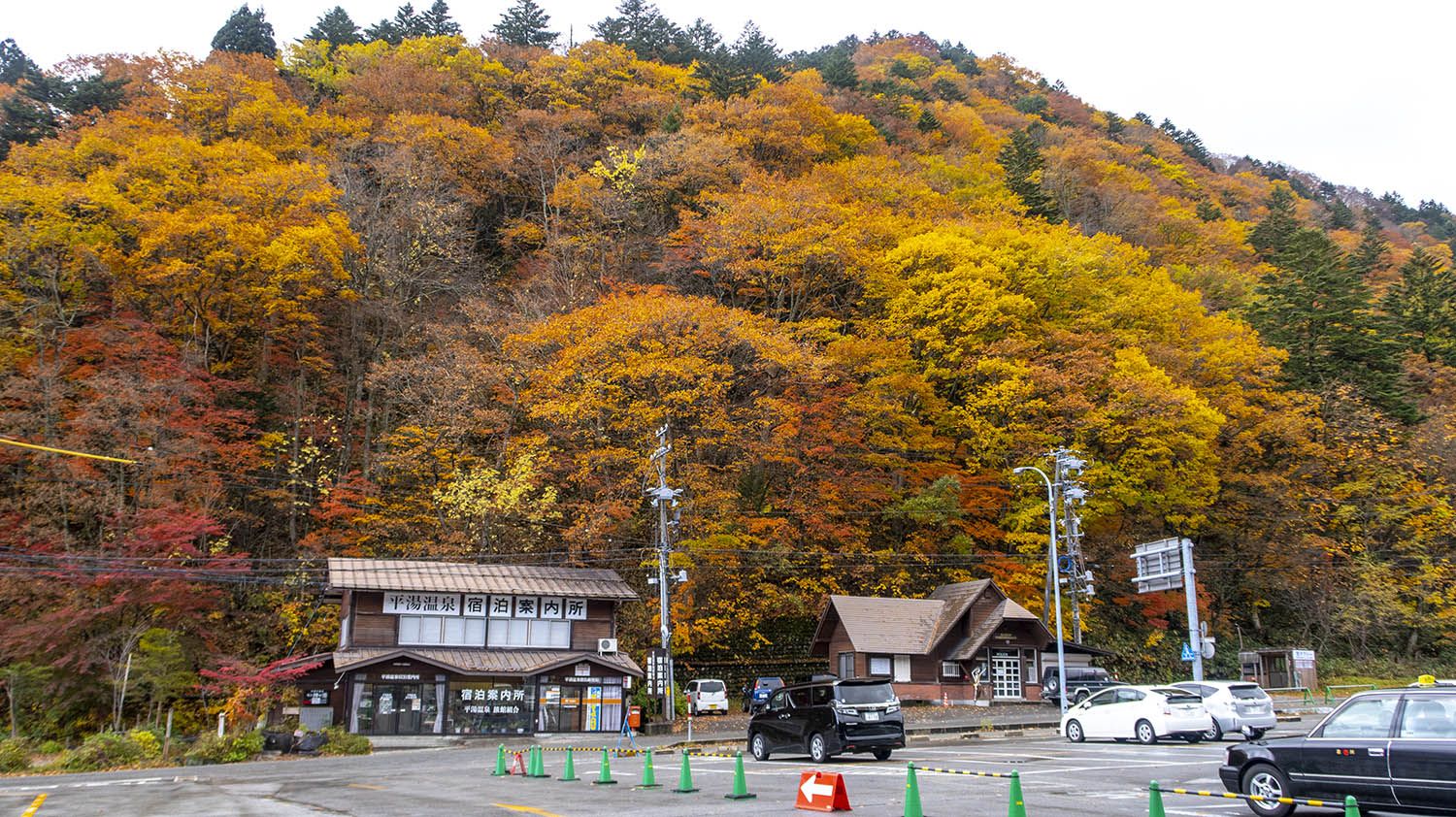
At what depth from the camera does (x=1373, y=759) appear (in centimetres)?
951

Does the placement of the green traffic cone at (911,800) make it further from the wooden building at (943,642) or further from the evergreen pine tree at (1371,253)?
the evergreen pine tree at (1371,253)

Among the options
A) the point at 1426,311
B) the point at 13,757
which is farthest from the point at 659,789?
the point at 1426,311

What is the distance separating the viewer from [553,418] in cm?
3919

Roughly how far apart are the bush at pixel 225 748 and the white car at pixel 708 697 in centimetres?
1518

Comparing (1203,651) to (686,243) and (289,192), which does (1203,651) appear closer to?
(686,243)

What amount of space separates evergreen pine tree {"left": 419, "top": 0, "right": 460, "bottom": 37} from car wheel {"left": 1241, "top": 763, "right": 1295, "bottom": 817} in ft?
266

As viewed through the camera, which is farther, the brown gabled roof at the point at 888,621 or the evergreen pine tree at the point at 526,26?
the evergreen pine tree at the point at 526,26

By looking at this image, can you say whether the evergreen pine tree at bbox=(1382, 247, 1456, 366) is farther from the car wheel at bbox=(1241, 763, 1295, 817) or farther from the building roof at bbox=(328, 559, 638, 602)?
the car wheel at bbox=(1241, 763, 1295, 817)

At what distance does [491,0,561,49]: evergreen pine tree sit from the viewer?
78625mm

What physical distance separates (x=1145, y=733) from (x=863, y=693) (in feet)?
26.2

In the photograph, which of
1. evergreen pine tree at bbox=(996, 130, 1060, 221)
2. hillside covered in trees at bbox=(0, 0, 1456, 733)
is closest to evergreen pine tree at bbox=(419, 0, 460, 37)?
hillside covered in trees at bbox=(0, 0, 1456, 733)

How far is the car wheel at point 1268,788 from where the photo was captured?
10.3 metres

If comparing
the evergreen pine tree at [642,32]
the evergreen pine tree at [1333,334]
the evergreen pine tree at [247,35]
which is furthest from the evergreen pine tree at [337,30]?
the evergreen pine tree at [1333,334]

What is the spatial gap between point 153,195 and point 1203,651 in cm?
4517
